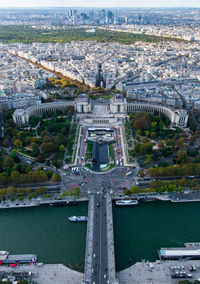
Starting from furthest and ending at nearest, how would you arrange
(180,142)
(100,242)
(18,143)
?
(18,143) < (180,142) < (100,242)

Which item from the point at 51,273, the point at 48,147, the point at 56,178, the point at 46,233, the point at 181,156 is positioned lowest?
the point at 51,273

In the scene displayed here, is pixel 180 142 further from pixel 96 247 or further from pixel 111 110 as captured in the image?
pixel 96 247

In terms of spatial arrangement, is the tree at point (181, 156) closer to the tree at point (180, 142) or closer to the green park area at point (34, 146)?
the tree at point (180, 142)

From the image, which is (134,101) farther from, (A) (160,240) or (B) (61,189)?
(A) (160,240)

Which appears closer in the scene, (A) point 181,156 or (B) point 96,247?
(B) point 96,247

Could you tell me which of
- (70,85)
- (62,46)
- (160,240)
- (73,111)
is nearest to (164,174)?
(160,240)

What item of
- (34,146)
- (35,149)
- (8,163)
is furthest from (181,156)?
(8,163)

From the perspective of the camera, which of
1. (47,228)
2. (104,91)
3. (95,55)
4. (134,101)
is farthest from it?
(95,55)

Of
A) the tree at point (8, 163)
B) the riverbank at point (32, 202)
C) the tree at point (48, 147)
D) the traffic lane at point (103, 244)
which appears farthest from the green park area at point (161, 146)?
the tree at point (8, 163)
